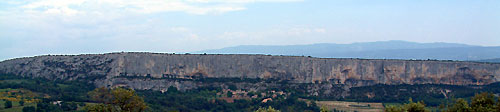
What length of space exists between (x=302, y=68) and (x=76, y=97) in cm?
3625

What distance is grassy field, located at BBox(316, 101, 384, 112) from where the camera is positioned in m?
67.3

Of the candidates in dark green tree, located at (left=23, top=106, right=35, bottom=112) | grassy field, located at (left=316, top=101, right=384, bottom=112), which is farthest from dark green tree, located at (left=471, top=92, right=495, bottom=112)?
dark green tree, located at (left=23, top=106, right=35, bottom=112)

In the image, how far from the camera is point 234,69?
3339 inches

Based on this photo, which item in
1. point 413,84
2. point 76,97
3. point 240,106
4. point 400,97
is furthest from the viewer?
point 413,84

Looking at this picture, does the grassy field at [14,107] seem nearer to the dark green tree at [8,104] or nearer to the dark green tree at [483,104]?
the dark green tree at [8,104]

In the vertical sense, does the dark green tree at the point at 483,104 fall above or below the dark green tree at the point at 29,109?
above

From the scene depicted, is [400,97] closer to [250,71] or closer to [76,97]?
[250,71]

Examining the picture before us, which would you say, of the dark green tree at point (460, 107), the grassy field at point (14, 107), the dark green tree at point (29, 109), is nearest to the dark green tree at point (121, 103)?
the dark green tree at point (29, 109)

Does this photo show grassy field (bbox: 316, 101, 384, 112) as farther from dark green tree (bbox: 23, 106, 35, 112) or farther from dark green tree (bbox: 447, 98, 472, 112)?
dark green tree (bbox: 23, 106, 35, 112)

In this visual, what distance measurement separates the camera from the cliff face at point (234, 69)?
262 feet

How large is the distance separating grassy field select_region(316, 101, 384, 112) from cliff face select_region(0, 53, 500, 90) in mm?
9089

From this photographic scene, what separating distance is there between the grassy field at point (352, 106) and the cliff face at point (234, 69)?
9.09 meters

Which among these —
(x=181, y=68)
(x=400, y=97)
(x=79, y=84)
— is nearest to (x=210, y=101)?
(x=181, y=68)

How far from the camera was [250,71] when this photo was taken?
84562mm
